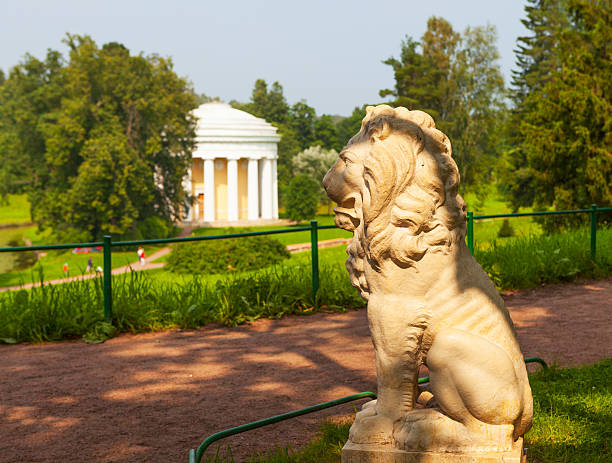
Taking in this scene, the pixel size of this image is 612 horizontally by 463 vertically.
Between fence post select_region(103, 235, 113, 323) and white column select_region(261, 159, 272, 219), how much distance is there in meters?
51.8

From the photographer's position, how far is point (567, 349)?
704 cm

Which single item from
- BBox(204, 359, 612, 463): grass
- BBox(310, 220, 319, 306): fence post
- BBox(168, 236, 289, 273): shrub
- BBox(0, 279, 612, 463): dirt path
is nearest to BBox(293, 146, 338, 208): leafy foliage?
BBox(168, 236, 289, 273): shrub

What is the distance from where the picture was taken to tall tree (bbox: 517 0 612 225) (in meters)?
20.0

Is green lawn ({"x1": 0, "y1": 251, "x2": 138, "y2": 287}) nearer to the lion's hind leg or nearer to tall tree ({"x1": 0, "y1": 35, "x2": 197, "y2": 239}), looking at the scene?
tall tree ({"x1": 0, "y1": 35, "x2": 197, "y2": 239})

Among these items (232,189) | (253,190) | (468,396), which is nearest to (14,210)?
(232,189)

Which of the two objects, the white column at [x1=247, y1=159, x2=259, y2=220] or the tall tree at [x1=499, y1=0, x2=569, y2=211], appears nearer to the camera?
the tall tree at [x1=499, y1=0, x2=569, y2=211]

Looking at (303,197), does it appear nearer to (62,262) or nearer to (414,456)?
(62,262)

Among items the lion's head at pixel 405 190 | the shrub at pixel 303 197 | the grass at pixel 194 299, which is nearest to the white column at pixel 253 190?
the shrub at pixel 303 197

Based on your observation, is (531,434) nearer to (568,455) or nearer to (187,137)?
(568,455)

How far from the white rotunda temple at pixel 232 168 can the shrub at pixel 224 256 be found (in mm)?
30843

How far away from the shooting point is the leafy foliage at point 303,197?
5194cm

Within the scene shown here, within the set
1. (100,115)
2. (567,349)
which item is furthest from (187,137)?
(567,349)

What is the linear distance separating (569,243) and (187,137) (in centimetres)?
3529

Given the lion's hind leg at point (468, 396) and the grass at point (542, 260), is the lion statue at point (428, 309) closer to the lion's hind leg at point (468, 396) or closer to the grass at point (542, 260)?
the lion's hind leg at point (468, 396)
